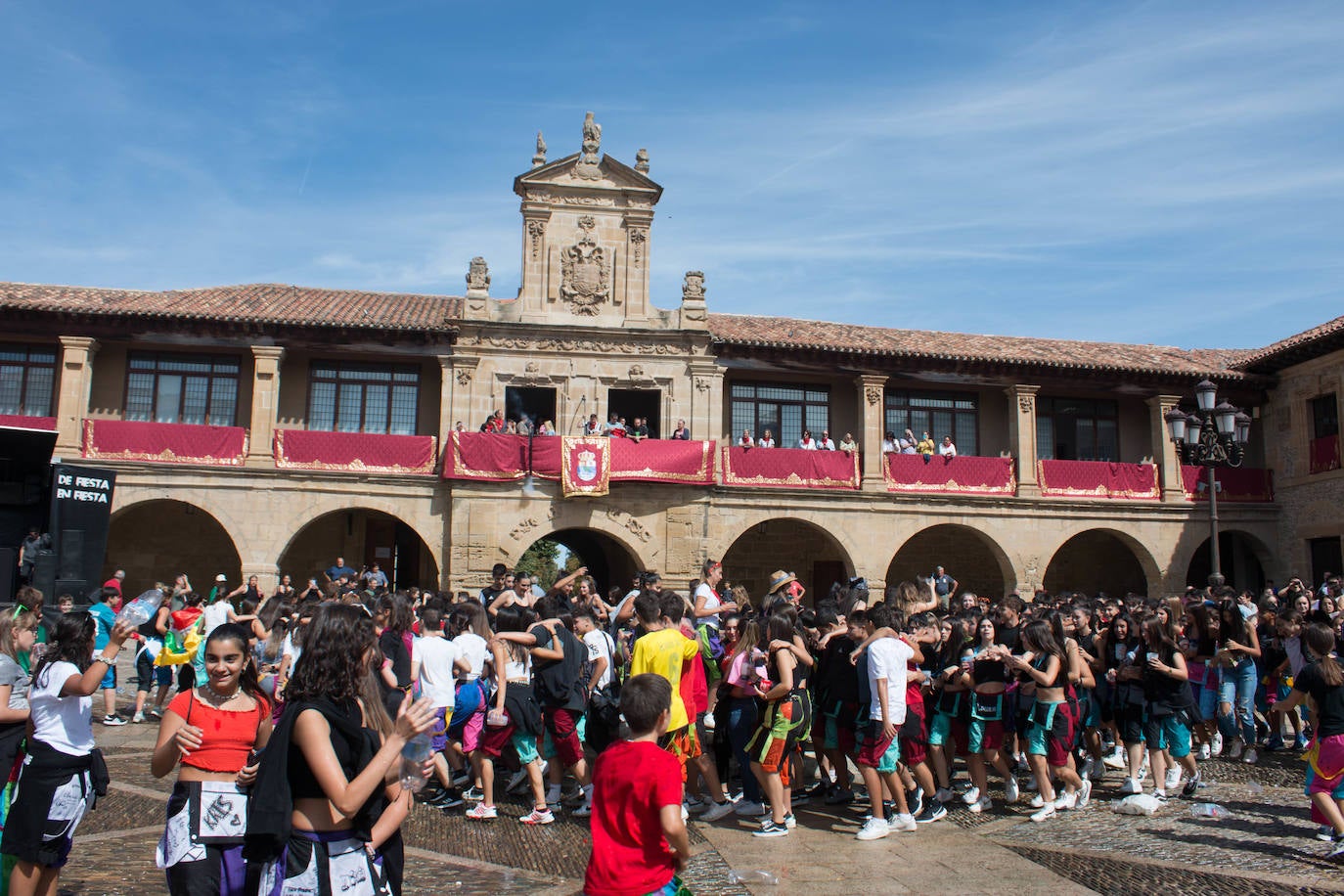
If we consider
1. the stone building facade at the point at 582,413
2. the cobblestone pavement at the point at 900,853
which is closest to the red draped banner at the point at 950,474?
the stone building facade at the point at 582,413

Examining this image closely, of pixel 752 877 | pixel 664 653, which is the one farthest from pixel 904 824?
pixel 664 653

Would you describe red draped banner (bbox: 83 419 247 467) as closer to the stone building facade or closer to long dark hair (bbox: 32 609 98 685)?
the stone building facade

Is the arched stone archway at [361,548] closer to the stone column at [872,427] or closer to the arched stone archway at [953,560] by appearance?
the stone column at [872,427]

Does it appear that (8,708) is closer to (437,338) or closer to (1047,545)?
(437,338)

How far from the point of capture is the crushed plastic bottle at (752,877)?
6711mm

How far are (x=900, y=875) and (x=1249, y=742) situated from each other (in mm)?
6791

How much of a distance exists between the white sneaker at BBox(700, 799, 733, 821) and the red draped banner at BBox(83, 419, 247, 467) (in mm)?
15682

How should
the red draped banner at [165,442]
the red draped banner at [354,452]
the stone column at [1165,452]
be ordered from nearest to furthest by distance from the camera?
the red draped banner at [165,442] → the red draped banner at [354,452] → the stone column at [1165,452]

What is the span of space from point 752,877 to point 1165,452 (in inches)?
850

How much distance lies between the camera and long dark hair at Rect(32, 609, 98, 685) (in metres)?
5.23

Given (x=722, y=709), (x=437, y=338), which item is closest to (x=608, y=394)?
(x=437, y=338)

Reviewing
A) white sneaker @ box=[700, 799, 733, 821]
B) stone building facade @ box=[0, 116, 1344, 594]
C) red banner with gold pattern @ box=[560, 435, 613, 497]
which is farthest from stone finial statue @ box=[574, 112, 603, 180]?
white sneaker @ box=[700, 799, 733, 821]

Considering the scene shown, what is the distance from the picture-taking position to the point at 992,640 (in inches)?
355

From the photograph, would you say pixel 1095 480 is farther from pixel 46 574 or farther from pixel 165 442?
pixel 46 574
